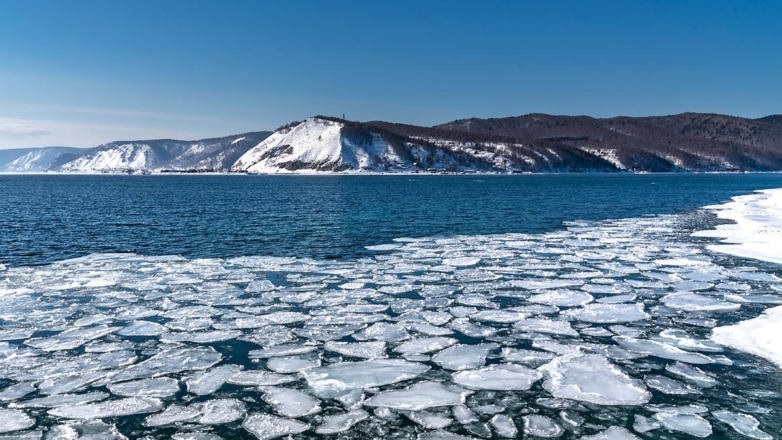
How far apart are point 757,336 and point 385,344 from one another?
792 cm

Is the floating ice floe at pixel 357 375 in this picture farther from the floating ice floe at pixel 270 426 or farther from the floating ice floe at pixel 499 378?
the floating ice floe at pixel 270 426

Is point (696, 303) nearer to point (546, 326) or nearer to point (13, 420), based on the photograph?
point (546, 326)

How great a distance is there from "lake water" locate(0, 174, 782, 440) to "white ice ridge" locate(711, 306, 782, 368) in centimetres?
34

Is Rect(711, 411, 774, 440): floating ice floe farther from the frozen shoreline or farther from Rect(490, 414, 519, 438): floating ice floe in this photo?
Rect(490, 414, 519, 438): floating ice floe

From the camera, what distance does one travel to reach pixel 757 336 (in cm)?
1121

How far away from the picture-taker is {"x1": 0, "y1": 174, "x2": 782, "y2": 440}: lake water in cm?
788

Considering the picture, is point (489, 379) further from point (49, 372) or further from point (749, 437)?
point (49, 372)

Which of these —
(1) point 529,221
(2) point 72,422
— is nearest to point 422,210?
(1) point 529,221

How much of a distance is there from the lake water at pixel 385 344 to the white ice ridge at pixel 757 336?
13.6 inches

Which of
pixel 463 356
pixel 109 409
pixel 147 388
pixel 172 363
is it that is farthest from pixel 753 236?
pixel 109 409

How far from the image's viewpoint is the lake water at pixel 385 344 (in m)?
7.88

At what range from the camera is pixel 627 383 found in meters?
9.13

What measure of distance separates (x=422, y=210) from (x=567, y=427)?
41.6 meters

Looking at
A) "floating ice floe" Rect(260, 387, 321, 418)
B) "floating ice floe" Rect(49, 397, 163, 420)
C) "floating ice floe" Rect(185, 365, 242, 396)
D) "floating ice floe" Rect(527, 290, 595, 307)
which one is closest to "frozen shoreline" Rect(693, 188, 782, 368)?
"floating ice floe" Rect(527, 290, 595, 307)
